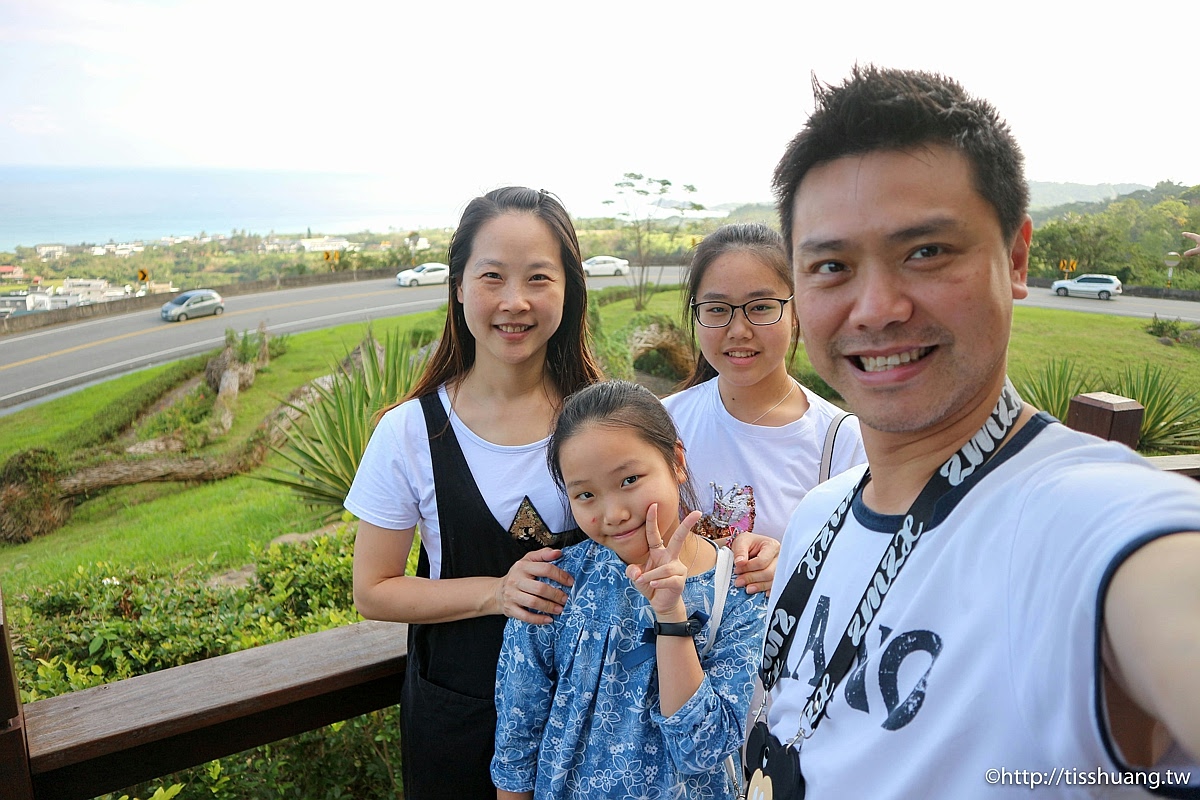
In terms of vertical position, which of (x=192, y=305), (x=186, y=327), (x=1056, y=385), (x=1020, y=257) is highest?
(x=1020, y=257)

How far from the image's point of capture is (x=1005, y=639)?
78 centimetres

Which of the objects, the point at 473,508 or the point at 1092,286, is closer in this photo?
the point at 473,508

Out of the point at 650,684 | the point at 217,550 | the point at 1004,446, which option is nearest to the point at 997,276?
the point at 1004,446

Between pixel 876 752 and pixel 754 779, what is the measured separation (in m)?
0.35

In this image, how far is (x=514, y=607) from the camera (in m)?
1.59

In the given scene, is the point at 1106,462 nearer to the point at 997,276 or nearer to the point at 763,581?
the point at 997,276

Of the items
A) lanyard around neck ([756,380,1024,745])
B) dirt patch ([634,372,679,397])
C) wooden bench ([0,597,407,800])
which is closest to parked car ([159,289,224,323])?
dirt patch ([634,372,679,397])

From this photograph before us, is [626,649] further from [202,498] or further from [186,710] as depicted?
[202,498]

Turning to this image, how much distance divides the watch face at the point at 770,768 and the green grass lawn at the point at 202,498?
4.91 meters

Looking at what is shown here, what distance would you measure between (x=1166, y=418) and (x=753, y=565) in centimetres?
560

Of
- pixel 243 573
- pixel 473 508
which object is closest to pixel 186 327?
pixel 243 573

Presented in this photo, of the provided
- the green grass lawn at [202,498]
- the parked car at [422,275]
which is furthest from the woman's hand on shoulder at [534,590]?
the parked car at [422,275]

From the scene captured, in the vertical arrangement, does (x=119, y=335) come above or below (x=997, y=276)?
below

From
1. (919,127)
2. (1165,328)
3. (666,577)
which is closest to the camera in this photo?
(919,127)
